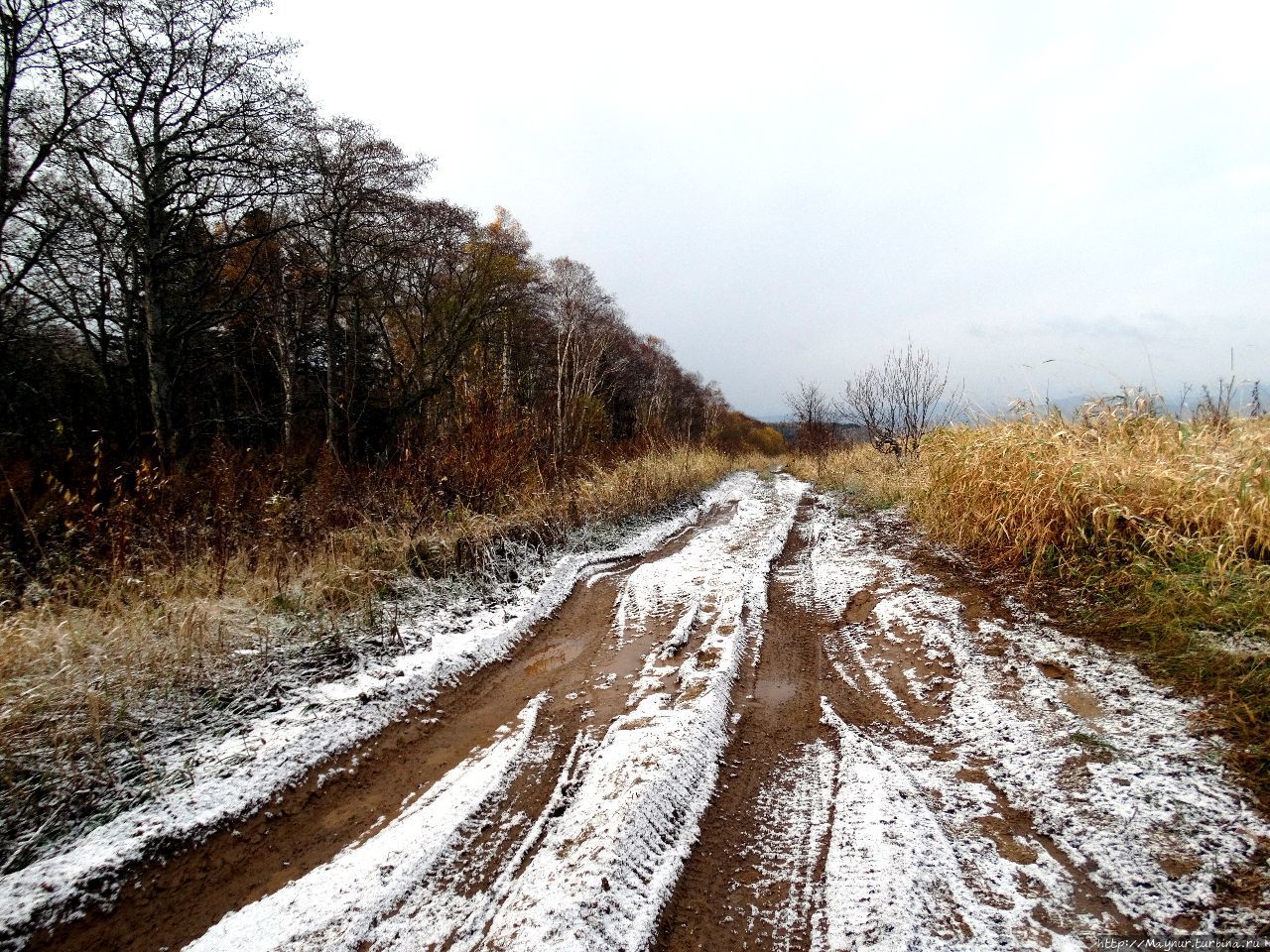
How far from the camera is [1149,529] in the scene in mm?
3373

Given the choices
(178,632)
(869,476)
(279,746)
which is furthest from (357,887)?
(869,476)

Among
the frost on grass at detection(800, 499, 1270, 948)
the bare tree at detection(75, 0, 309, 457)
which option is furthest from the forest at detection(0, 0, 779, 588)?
the frost on grass at detection(800, 499, 1270, 948)

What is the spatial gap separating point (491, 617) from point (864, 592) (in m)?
3.28

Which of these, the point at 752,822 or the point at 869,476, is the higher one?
the point at 869,476

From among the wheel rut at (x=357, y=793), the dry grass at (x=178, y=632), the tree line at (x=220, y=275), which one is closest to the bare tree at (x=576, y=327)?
the tree line at (x=220, y=275)

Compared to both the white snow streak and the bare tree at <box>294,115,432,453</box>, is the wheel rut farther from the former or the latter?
the bare tree at <box>294,115,432,453</box>

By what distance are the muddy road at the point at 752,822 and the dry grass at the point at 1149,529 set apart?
251 millimetres

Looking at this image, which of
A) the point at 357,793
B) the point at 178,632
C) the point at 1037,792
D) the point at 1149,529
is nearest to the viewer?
the point at 1037,792

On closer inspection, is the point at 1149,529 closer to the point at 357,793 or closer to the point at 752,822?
the point at 752,822

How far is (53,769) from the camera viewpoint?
2102mm

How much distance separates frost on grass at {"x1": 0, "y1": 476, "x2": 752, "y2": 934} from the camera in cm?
174

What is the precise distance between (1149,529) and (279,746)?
211 inches

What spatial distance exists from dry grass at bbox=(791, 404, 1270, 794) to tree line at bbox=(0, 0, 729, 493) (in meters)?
5.49

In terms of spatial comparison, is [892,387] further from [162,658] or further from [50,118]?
[50,118]
